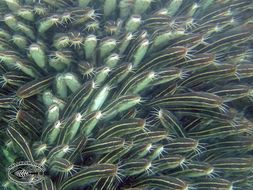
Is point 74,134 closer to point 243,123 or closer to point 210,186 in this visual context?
point 210,186

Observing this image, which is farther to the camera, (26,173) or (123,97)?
(123,97)

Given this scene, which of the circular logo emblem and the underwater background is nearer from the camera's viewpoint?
the circular logo emblem

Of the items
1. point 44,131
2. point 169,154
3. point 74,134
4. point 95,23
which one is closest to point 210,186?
point 169,154

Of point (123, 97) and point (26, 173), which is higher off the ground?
point (123, 97)

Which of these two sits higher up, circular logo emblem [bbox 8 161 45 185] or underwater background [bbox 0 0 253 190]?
underwater background [bbox 0 0 253 190]
